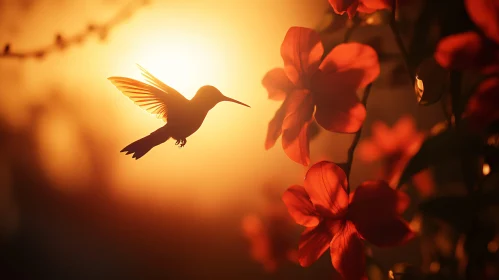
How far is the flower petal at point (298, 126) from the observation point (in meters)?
0.40

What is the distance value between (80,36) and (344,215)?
38 cm

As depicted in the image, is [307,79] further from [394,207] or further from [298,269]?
[298,269]

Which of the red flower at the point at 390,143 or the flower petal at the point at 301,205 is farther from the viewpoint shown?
the red flower at the point at 390,143

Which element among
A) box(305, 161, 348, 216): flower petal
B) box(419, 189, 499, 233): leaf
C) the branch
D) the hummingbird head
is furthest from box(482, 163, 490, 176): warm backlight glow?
the branch

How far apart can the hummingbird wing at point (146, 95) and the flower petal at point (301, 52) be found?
0.11 meters

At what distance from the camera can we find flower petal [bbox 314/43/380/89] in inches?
14.0

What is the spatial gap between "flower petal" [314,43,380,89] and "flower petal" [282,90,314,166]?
30mm

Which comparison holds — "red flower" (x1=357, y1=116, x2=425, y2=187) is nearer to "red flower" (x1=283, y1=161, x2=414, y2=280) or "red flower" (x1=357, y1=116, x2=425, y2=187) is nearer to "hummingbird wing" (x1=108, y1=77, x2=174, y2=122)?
"red flower" (x1=283, y1=161, x2=414, y2=280)

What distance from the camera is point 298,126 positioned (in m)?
0.40

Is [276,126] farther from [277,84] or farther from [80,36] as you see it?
[80,36]

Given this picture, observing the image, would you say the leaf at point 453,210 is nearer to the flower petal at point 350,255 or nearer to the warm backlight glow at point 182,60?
the flower petal at point 350,255

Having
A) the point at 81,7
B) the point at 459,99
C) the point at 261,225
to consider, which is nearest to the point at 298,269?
the point at 261,225

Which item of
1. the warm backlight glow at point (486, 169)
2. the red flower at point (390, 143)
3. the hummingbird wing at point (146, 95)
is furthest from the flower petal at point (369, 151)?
the hummingbird wing at point (146, 95)

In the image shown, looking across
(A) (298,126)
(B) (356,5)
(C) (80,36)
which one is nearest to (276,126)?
(A) (298,126)
